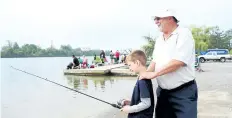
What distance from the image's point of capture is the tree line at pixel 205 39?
176ft

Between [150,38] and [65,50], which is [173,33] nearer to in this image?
[150,38]

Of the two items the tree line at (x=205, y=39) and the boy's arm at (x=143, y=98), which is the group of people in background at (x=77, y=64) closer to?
the tree line at (x=205, y=39)

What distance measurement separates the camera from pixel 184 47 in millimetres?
3158

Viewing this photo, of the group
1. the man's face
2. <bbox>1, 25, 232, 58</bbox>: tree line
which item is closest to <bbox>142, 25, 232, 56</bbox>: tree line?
<bbox>1, 25, 232, 58</bbox>: tree line

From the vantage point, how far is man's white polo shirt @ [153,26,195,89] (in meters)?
3.16

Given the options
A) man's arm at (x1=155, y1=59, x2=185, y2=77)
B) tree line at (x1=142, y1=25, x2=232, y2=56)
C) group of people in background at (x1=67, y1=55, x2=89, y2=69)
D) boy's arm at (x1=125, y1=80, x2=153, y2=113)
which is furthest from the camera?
tree line at (x1=142, y1=25, x2=232, y2=56)

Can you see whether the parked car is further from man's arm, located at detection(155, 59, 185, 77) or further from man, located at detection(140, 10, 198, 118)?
man's arm, located at detection(155, 59, 185, 77)

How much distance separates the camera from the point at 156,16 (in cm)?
337

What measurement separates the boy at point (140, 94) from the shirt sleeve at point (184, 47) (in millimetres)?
368

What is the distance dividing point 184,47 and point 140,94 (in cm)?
64

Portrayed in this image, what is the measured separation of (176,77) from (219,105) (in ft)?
17.6

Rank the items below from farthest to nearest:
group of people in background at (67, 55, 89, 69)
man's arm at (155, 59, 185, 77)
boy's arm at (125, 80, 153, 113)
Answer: group of people in background at (67, 55, 89, 69), boy's arm at (125, 80, 153, 113), man's arm at (155, 59, 185, 77)

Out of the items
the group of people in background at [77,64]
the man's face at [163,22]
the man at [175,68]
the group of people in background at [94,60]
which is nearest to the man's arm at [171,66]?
the man at [175,68]

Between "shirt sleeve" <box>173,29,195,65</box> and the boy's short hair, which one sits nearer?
"shirt sleeve" <box>173,29,195,65</box>
